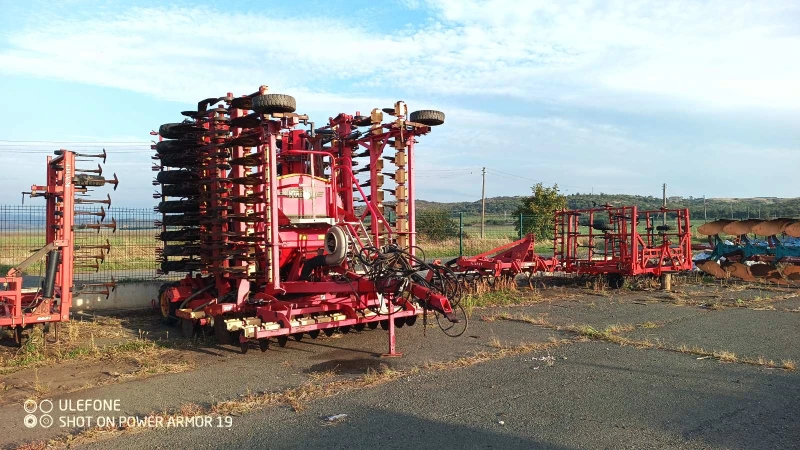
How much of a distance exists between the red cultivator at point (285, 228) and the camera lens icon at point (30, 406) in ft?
7.57

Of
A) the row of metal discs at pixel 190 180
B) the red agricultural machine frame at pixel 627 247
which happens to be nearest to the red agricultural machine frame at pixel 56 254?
the row of metal discs at pixel 190 180

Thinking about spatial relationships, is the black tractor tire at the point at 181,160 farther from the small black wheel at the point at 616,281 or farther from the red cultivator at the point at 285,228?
the small black wheel at the point at 616,281

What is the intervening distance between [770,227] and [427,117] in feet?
41.0

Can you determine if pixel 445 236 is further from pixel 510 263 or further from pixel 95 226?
pixel 95 226

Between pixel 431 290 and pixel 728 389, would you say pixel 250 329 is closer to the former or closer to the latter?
pixel 431 290

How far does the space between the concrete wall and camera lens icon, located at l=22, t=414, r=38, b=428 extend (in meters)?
6.90

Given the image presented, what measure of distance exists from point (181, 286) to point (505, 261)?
797cm

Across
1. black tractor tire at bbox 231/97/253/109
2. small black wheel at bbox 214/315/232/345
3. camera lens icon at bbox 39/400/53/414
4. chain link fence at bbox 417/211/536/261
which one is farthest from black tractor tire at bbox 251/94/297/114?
chain link fence at bbox 417/211/536/261

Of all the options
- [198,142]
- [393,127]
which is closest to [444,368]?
[393,127]

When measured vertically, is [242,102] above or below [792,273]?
above

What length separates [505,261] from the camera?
15.1 metres

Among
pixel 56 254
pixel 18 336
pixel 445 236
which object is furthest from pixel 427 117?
pixel 445 236

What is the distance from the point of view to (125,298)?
1257 cm

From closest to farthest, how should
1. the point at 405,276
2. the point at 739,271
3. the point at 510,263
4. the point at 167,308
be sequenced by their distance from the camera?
the point at 405,276 < the point at 167,308 < the point at 510,263 < the point at 739,271
